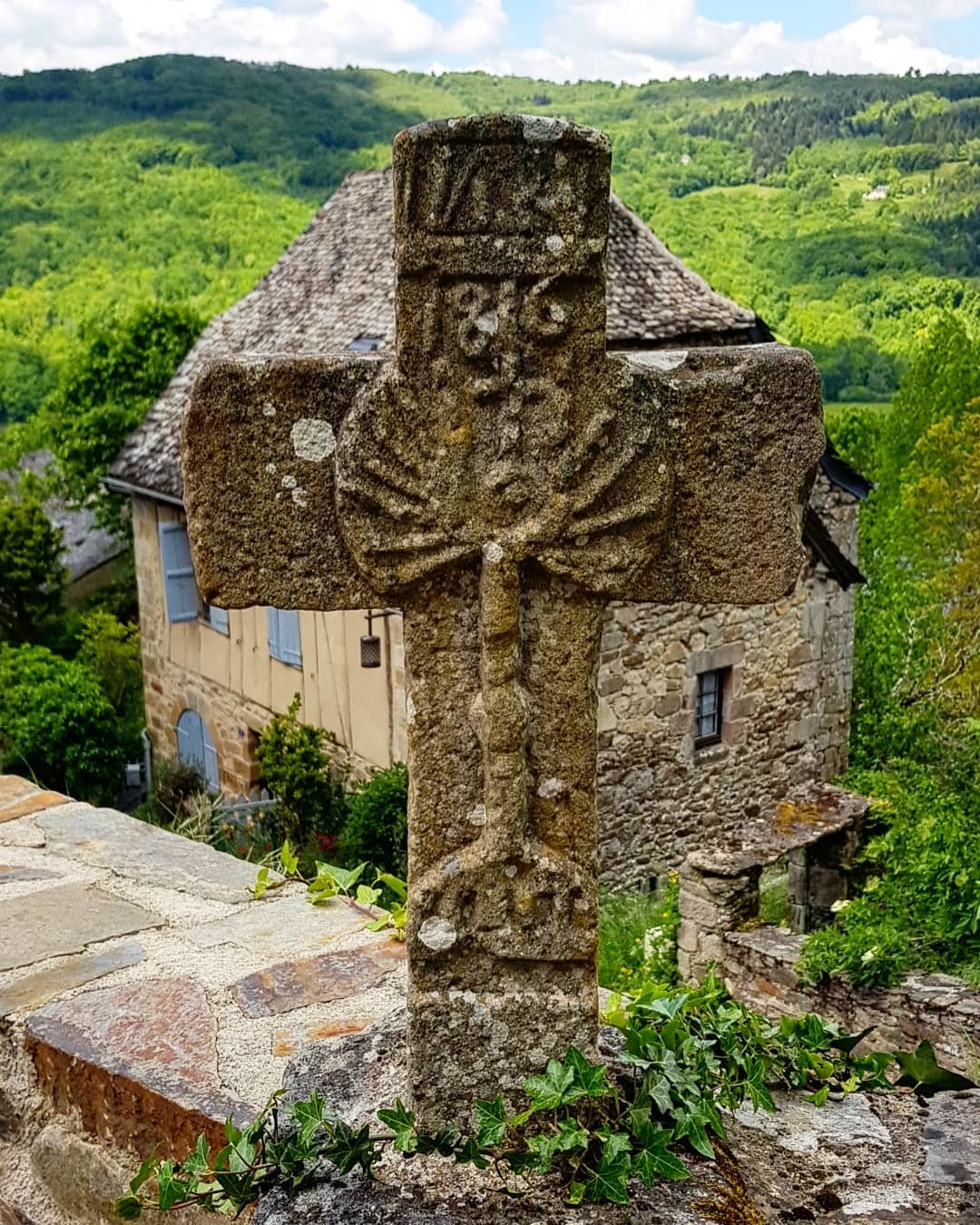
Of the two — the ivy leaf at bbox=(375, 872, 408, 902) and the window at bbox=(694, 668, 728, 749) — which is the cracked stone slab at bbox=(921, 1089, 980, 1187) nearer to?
the ivy leaf at bbox=(375, 872, 408, 902)

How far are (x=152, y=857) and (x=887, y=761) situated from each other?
425 inches

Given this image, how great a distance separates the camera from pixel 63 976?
2.83 meters

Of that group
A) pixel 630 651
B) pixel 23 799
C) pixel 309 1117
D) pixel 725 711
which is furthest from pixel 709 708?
pixel 309 1117

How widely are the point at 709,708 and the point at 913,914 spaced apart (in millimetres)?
4468

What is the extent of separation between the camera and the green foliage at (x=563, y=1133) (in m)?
2.06

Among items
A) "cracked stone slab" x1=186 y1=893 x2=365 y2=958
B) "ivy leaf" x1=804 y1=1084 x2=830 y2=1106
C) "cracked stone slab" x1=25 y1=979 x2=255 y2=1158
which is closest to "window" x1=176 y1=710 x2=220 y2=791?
"cracked stone slab" x1=186 y1=893 x2=365 y2=958

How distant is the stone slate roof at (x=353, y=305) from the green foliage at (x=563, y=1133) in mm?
8427

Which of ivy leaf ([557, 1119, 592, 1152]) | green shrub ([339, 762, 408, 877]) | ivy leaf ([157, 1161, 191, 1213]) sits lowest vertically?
green shrub ([339, 762, 408, 877])

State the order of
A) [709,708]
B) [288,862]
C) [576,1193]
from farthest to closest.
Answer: [709,708] → [288,862] → [576,1193]

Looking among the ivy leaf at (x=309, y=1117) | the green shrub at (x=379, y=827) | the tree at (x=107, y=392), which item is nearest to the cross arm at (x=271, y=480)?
the ivy leaf at (x=309, y=1117)

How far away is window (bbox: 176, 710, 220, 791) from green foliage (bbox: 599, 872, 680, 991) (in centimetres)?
670

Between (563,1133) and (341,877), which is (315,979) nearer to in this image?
(341,877)

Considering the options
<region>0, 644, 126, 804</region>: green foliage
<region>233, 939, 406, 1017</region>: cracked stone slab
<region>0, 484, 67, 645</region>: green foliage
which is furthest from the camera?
<region>0, 484, 67, 645</region>: green foliage

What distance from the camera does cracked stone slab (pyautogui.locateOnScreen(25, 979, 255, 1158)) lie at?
7.66 ft
